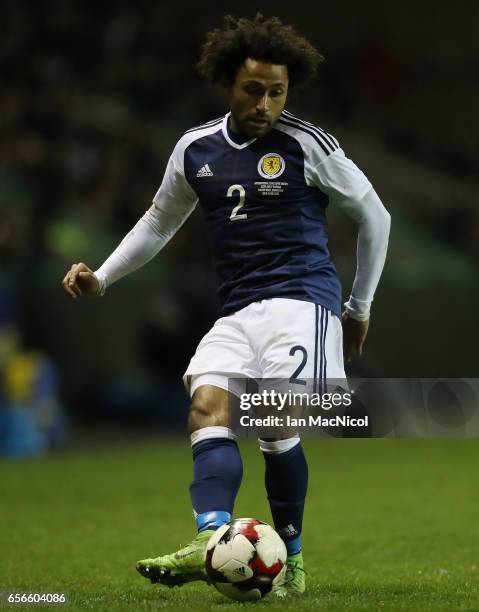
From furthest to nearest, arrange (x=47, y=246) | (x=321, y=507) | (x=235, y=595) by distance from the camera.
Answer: (x=47, y=246)
(x=321, y=507)
(x=235, y=595)

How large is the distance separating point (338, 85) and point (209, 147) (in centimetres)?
1468

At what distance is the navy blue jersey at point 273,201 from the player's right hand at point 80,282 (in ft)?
1.67

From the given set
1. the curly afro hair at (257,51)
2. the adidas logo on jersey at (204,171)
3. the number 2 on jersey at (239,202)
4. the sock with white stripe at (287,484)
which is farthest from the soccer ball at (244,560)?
the curly afro hair at (257,51)

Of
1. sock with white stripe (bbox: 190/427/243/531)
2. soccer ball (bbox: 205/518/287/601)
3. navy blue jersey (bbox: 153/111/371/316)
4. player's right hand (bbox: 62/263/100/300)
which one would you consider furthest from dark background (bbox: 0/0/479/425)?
soccer ball (bbox: 205/518/287/601)

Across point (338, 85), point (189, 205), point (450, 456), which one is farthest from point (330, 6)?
point (189, 205)

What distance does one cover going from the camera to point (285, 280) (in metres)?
4.82

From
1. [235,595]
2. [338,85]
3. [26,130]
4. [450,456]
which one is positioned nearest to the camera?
[235,595]

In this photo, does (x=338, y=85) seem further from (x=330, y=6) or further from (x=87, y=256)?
(x=87, y=256)

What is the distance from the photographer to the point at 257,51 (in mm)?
4785

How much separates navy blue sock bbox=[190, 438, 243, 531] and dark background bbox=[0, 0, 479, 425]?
7669mm

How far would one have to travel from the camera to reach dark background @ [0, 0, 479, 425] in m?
14.4

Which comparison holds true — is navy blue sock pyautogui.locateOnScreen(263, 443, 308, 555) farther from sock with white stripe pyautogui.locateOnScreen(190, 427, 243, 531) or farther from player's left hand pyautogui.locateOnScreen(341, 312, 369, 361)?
player's left hand pyautogui.locateOnScreen(341, 312, 369, 361)

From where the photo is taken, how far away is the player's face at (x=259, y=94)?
4.75 metres

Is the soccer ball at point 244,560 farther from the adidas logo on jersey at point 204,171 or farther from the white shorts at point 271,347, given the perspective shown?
the adidas logo on jersey at point 204,171
